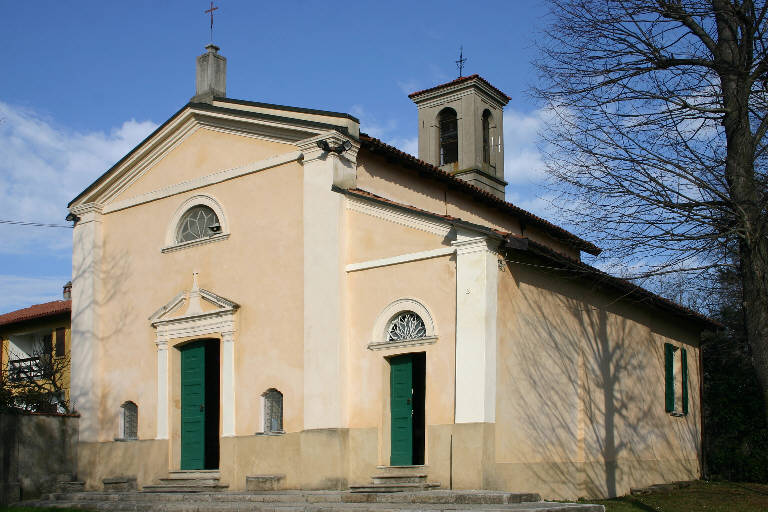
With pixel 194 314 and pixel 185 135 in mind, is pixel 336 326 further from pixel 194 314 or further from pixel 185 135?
pixel 185 135

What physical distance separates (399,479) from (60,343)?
14.8 metres

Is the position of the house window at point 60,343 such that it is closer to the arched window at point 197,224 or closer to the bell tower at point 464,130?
the arched window at point 197,224

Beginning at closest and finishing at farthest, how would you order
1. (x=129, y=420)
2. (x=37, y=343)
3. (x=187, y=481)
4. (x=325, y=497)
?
(x=325, y=497)
(x=187, y=481)
(x=129, y=420)
(x=37, y=343)

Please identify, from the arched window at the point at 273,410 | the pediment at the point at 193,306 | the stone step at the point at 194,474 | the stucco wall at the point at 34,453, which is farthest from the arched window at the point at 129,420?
the arched window at the point at 273,410

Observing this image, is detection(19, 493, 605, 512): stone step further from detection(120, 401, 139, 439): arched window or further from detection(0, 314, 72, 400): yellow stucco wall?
detection(0, 314, 72, 400): yellow stucco wall

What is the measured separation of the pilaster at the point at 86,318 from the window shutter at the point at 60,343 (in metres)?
6.00

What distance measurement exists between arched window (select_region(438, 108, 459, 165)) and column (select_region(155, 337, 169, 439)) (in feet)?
29.0

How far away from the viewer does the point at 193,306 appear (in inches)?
680

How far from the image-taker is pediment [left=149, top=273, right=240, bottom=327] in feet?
54.7

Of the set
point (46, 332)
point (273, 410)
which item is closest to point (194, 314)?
point (273, 410)

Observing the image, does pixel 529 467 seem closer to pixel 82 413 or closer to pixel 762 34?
pixel 762 34

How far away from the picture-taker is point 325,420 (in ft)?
48.0

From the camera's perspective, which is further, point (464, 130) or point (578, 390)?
point (464, 130)

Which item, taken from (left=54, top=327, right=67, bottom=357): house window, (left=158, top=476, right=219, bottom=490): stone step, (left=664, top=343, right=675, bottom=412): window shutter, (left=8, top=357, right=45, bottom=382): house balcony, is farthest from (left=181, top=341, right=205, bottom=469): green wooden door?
(left=664, top=343, right=675, bottom=412): window shutter
